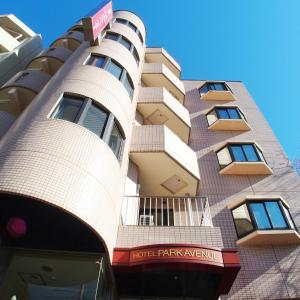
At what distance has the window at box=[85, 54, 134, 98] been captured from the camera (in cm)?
1056

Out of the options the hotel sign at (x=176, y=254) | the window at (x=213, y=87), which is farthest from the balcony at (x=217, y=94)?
the hotel sign at (x=176, y=254)

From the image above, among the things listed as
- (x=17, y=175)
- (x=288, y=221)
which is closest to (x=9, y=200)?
(x=17, y=175)

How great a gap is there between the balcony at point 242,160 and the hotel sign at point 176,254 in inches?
269

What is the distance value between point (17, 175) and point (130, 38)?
11220mm

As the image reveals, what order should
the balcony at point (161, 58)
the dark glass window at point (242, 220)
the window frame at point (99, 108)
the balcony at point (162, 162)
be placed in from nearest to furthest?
the window frame at point (99, 108) → the balcony at point (162, 162) → the dark glass window at point (242, 220) → the balcony at point (161, 58)

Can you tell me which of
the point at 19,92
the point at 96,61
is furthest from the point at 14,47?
the point at 96,61

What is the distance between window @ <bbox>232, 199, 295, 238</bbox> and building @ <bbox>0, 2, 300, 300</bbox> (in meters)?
0.04

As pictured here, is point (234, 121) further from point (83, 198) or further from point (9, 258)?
point (9, 258)

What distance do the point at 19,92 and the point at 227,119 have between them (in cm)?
1060

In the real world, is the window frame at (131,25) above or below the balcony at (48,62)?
above

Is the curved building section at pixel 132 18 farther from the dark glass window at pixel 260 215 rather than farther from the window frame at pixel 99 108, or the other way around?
the dark glass window at pixel 260 215

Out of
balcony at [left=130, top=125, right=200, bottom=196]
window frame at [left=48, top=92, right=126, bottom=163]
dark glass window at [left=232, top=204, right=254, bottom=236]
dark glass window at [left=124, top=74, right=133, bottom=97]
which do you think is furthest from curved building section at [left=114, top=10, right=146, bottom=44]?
dark glass window at [left=232, top=204, right=254, bottom=236]

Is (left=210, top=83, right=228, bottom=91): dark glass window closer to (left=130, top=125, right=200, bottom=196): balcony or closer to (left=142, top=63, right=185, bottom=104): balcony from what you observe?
(left=142, top=63, right=185, bottom=104): balcony

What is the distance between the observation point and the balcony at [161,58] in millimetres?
19453
